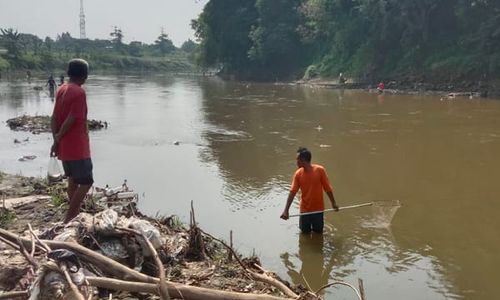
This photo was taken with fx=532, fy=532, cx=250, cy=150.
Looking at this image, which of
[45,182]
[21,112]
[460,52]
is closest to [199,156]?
[45,182]

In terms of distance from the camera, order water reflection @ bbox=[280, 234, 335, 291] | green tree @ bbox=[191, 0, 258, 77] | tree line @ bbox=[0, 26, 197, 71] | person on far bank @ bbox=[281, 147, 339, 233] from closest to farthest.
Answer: water reflection @ bbox=[280, 234, 335, 291], person on far bank @ bbox=[281, 147, 339, 233], green tree @ bbox=[191, 0, 258, 77], tree line @ bbox=[0, 26, 197, 71]

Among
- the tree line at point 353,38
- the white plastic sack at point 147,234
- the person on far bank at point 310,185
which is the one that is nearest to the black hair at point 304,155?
the person on far bank at point 310,185

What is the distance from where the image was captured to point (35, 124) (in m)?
17.5

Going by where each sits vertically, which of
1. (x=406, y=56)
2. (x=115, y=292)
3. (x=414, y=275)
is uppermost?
(x=406, y=56)

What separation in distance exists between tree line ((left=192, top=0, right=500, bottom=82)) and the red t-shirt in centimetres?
2921

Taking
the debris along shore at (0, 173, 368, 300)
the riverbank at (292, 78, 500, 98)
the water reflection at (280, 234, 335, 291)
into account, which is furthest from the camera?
the riverbank at (292, 78, 500, 98)

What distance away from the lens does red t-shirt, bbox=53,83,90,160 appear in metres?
4.90

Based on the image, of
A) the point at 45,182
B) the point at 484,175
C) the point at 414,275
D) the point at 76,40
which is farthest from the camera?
the point at 76,40

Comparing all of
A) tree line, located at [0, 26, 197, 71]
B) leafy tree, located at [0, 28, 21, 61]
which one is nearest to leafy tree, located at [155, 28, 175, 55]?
tree line, located at [0, 26, 197, 71]

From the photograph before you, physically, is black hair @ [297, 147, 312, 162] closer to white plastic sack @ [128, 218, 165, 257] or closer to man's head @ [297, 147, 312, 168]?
man's head @ [297, 147, 312, 168]

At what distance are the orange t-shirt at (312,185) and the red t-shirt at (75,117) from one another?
2.72 m

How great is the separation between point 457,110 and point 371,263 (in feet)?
56.7

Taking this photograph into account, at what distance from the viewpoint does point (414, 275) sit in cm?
576

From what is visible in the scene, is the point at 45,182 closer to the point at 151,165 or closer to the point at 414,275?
the point at 151,165
